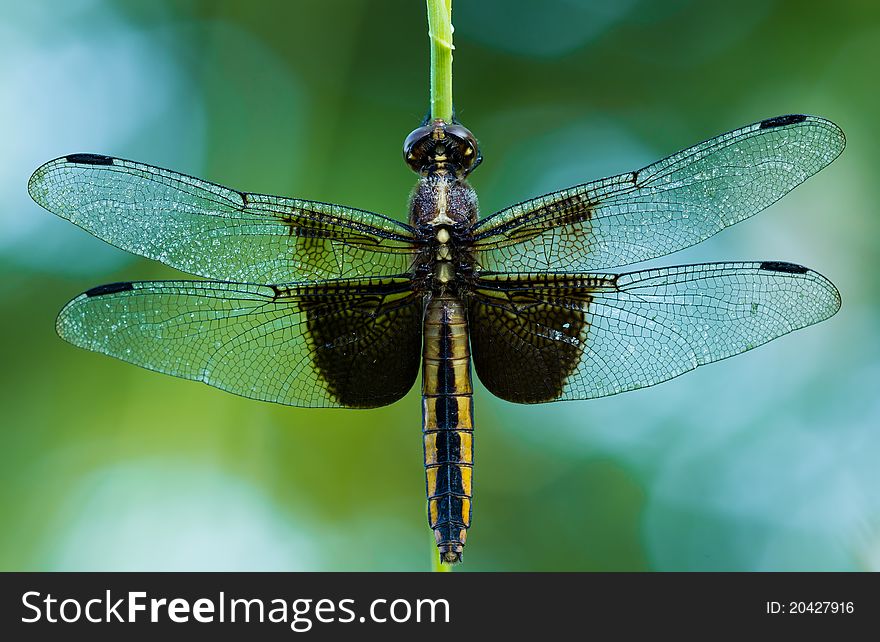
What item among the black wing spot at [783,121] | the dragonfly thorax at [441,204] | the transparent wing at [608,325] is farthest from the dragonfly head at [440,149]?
the black wing spot at [783,121]

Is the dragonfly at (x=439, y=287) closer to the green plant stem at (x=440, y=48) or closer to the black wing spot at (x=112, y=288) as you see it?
the black wing spot at (x=112, y=288)

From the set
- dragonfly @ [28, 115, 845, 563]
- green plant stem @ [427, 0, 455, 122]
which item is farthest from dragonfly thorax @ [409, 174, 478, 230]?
green plant stem @ [427, 0, 455, 122]

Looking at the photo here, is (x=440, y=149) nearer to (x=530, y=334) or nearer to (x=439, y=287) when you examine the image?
(x=439, y=287)

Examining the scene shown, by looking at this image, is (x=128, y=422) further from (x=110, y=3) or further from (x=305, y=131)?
(x=110, y=3)

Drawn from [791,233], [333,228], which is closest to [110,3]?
[333,228]

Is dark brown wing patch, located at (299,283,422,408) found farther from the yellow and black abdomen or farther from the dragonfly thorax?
the dragonfly thorax

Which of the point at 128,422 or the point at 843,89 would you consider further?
the point at 843,89
